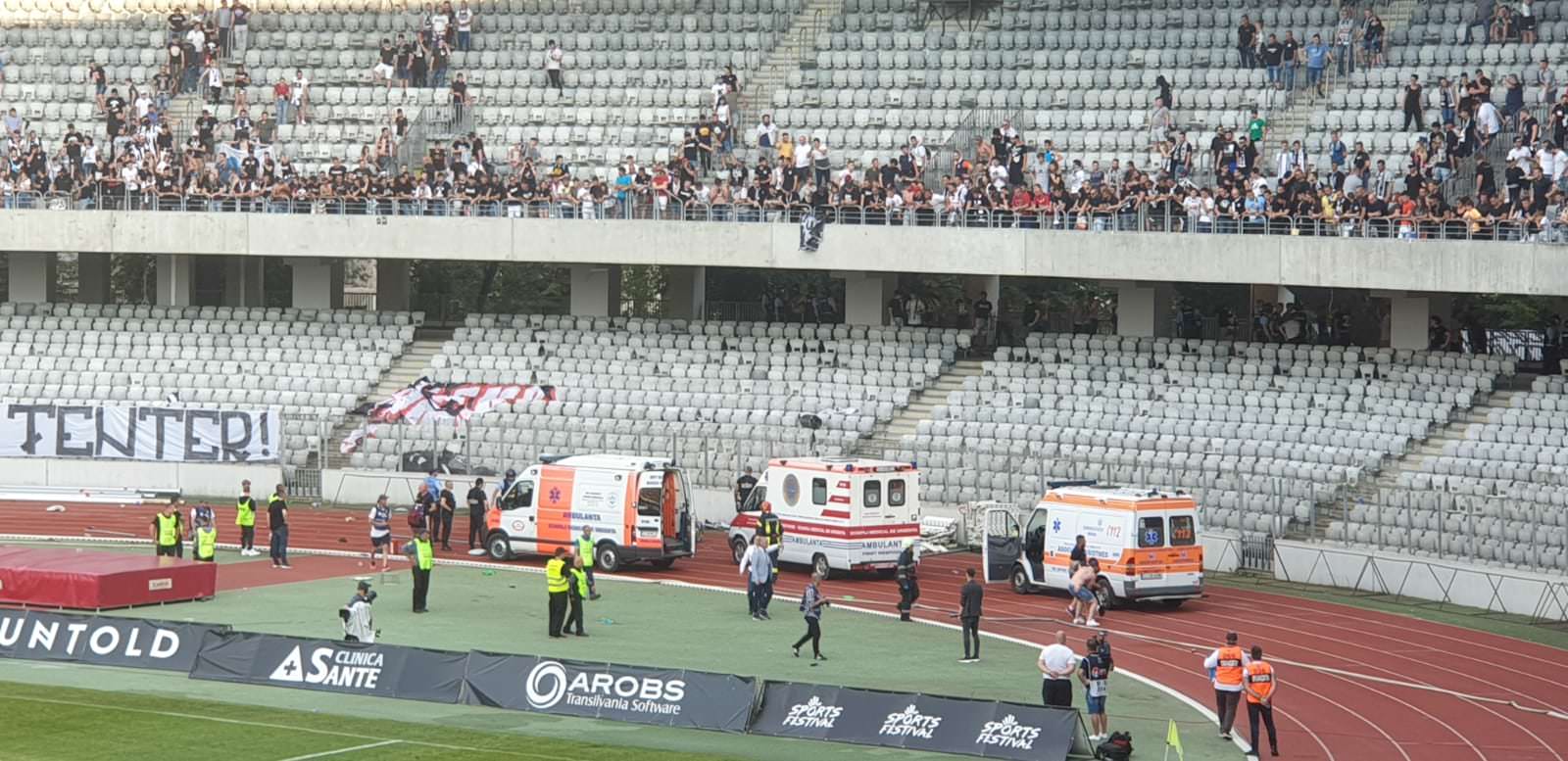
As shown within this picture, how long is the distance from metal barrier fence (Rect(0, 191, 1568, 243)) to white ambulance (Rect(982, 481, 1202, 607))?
11.1 m

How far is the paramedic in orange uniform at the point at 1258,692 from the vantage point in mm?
24469

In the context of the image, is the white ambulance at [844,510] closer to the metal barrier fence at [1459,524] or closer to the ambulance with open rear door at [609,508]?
the ambulance with open rear door at [609,508]

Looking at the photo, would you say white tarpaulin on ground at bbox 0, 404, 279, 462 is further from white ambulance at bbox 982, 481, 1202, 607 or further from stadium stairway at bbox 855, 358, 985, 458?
white ambulance at bbox 982, 481, 1202, 607

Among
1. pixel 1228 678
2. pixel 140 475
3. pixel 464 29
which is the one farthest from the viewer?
pixel 464 29

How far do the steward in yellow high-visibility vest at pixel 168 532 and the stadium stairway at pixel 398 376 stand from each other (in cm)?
1123

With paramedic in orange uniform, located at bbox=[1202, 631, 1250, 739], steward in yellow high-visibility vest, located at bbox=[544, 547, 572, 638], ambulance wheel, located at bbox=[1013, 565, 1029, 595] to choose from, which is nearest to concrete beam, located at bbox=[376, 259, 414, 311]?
ambulance wheel, located at bbox=[1013, 565, 1029, 595]

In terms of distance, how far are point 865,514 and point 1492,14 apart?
22.5 m

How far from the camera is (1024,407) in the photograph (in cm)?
4731

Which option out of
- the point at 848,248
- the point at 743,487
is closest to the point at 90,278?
the point at 848,248

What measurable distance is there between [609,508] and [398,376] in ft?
51.9

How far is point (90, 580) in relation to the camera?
107 feet

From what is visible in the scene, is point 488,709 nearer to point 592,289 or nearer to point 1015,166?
point 1015,166

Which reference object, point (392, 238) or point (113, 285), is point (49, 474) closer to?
A: point (392, 238)

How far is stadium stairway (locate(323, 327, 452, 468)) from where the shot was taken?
4994cm
